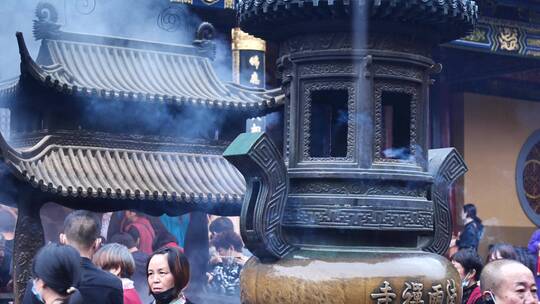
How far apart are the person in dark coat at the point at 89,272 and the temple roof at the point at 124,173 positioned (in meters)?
3.14

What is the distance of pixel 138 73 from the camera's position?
8664mm

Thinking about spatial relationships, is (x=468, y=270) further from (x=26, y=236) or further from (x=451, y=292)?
(x=26, y=236)

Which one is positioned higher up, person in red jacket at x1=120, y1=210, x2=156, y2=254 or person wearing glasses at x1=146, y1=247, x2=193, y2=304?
person wearing glasses at x1=146, y1=247, x2=193, y2=304

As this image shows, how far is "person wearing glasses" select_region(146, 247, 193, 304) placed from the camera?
430cm

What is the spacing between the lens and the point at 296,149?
466 centimetres

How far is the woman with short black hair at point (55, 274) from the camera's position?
358 centimetres

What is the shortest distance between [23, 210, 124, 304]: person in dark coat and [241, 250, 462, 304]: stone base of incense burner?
2.38ft

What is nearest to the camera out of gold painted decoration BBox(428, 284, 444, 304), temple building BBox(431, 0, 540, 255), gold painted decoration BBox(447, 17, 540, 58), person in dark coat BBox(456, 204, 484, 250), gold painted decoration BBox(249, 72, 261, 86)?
gold painted decoration BBox(428, 284, 444, 304)

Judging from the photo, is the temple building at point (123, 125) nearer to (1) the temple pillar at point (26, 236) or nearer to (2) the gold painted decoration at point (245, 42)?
(1) the temple pillar at point (26, 236)

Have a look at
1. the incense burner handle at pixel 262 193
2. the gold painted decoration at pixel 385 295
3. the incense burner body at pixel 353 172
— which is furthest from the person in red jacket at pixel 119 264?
the gold painted decoration at pixel 385 295

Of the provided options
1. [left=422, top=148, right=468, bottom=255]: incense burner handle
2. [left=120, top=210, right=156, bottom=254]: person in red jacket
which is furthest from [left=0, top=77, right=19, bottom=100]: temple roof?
[left=422, top=148, right=468, bottom=255]: incense burner handle

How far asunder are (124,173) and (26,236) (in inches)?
40.2

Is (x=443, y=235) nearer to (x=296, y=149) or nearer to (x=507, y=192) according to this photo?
(x=296, y=149)

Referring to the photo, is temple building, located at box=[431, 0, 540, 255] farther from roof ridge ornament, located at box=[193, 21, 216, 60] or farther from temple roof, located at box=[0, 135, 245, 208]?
temple roof, located at box=[0, 135, 245, 208]
